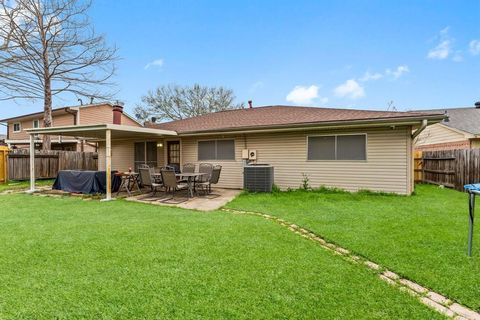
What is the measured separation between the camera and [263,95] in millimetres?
25484

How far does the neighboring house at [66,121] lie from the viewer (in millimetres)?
19303

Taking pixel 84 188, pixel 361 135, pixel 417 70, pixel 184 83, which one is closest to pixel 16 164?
pixel 84 188

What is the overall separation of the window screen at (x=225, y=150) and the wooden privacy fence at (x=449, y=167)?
8.19 meters

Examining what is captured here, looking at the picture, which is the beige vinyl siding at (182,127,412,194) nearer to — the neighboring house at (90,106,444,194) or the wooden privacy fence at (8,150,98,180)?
the neighboring house at (90,106,444,194)

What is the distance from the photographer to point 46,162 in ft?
46.0

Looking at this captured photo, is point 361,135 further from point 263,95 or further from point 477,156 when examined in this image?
point 263,95

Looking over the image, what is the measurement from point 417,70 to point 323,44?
269 inches

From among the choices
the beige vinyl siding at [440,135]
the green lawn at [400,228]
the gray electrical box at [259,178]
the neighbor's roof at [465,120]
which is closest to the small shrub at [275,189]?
the gray electrical box at [259,178]

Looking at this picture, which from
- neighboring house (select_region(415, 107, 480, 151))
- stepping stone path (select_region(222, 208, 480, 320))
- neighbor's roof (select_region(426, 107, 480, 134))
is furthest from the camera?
neighbor's roof (select_region(426, 107, 480, 134))

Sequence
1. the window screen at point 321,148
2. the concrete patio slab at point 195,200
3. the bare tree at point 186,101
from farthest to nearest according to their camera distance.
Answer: the bare tree at point 186,101 → the window screen at point 321,148 → the concrete patio slab at point 195,200

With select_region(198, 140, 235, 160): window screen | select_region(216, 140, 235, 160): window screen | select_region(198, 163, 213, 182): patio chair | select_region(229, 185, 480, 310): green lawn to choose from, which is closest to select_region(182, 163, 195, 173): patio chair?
select_region(198, 163, 213, 182): patio chair

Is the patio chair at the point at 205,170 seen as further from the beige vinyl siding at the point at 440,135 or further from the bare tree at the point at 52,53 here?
the beige vinyl siding at the point at 440,135

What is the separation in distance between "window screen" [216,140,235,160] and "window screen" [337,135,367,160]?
12.6ft

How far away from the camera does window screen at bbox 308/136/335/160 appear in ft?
29.1
